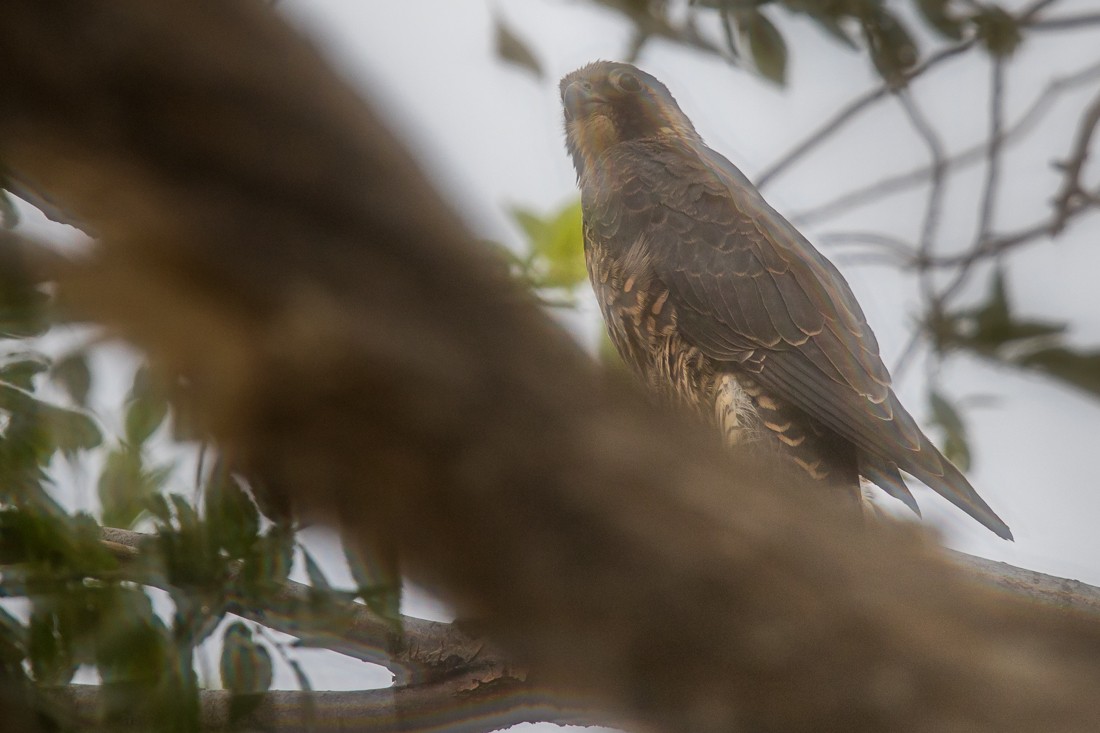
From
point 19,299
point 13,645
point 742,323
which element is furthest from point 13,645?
point 742,323

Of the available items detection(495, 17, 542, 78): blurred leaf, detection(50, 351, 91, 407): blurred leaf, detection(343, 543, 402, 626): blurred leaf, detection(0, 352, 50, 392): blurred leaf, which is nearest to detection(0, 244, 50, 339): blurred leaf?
detection(50, 351, 91, 407): blurred leaf

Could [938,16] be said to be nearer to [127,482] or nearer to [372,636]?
[372,636]

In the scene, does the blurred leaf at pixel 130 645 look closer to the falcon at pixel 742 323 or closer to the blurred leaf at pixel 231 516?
the blurred leaf at pixel 231 516

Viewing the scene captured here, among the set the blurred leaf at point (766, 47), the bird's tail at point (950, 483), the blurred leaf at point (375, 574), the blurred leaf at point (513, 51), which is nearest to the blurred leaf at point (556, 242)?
the blurred leaf at point (513, 51)

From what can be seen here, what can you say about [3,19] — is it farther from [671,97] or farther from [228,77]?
[671,97]

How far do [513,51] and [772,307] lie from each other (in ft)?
3.80

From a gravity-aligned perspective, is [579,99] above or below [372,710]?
above

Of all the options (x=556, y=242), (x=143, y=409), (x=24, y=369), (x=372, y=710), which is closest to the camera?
(x=143, y=409)

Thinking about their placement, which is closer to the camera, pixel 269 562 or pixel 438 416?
pixel 438 416

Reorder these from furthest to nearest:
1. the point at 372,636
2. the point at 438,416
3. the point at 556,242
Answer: the point at 556,242
the point at 372,636
the point at 438,416

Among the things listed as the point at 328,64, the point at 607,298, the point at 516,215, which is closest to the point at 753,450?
the point at 607,298

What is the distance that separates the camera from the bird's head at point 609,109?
4.13 m

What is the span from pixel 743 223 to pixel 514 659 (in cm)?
290

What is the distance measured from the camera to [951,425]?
3.10 metres
